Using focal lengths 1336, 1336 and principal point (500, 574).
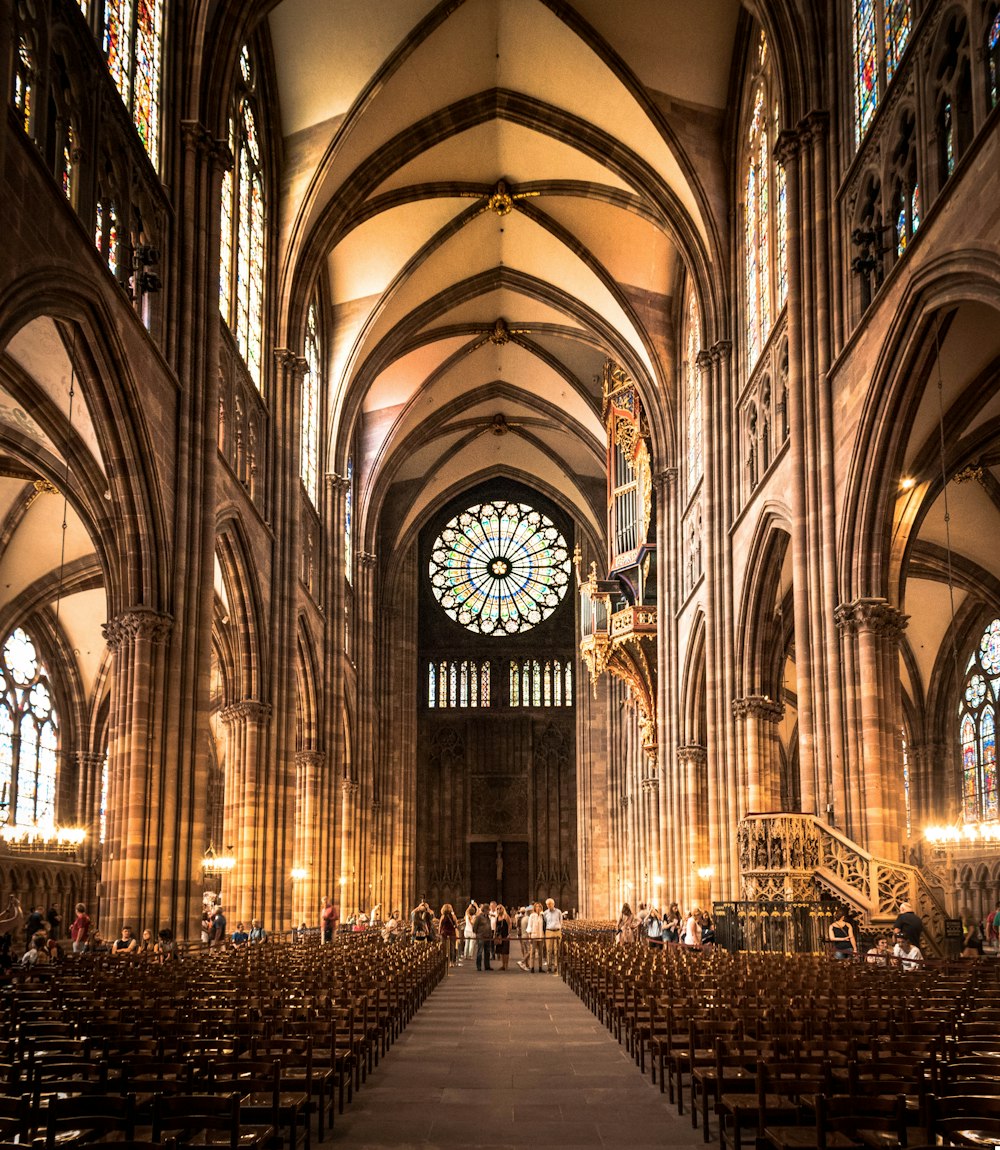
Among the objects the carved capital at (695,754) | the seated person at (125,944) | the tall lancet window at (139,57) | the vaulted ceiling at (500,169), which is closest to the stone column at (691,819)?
the carved capital at (695,754)

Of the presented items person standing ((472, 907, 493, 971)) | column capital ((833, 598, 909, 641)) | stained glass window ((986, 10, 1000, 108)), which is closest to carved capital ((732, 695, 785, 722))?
person standing ((472, 907, 493, 971))

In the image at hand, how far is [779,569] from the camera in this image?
28.9 metres

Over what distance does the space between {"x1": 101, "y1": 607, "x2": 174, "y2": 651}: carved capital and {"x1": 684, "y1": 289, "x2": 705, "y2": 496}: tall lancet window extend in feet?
57.2

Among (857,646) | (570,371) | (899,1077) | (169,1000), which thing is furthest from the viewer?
(570,371)

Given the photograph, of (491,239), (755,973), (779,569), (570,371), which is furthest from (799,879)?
(570,371)

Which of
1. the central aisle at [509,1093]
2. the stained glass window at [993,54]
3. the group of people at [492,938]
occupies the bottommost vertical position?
the group of people at [492,938]

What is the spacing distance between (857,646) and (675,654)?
17.7 meters

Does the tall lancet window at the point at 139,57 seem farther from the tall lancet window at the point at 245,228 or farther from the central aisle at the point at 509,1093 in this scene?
the central aisle at the point at 509,1093

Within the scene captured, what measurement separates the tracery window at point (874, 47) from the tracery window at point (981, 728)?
19.4 m

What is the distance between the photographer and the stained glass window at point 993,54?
52.6 ft

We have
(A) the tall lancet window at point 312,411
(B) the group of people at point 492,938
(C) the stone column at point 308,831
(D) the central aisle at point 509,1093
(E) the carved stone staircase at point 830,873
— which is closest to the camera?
(D) the central aisle at point 509,1093

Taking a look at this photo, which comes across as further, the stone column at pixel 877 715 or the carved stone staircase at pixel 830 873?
the stone column at pixel 877 715

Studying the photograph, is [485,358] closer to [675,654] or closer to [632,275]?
[632,275]

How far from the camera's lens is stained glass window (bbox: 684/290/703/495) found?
118 ft
